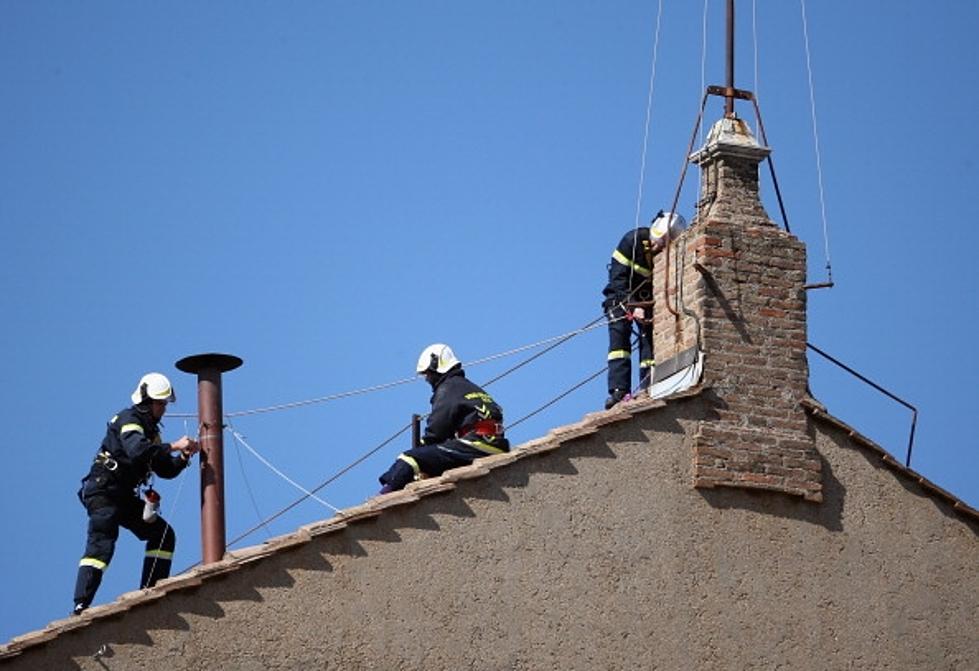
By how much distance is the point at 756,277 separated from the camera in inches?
920

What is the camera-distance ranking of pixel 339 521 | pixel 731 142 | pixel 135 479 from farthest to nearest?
1. pixel 731 142
2. pixel 135 479
3. pixel 339 521

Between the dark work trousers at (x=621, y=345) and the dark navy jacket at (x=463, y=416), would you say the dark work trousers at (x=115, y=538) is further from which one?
the dark work trousers at (x=621, y=345)

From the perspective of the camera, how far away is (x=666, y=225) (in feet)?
82.1

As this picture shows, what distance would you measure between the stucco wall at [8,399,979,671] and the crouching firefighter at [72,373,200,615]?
239 cm

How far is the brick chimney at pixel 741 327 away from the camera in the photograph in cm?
2278

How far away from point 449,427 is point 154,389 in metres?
2.62

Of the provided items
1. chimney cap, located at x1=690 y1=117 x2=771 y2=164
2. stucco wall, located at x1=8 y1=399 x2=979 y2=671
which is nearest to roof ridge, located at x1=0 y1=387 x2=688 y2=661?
stucco wall, located at x1=8 y1=399 x2=979 y2=671

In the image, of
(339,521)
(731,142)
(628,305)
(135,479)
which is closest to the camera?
(339,521)

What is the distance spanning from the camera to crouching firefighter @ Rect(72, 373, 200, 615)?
22.5 m

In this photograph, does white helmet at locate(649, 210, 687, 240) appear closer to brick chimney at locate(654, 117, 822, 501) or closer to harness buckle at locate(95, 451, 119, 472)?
brick chimney at locate(654, 117, 822, 501)

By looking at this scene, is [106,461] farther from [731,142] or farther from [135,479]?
[731,142]

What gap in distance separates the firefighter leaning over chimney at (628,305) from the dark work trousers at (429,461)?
2.93 meters

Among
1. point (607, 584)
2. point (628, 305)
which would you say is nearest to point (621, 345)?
point (628, 305)

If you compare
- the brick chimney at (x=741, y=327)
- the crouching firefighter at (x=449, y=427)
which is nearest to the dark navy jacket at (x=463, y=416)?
the crouching firefighter at (x=449, y=427)
